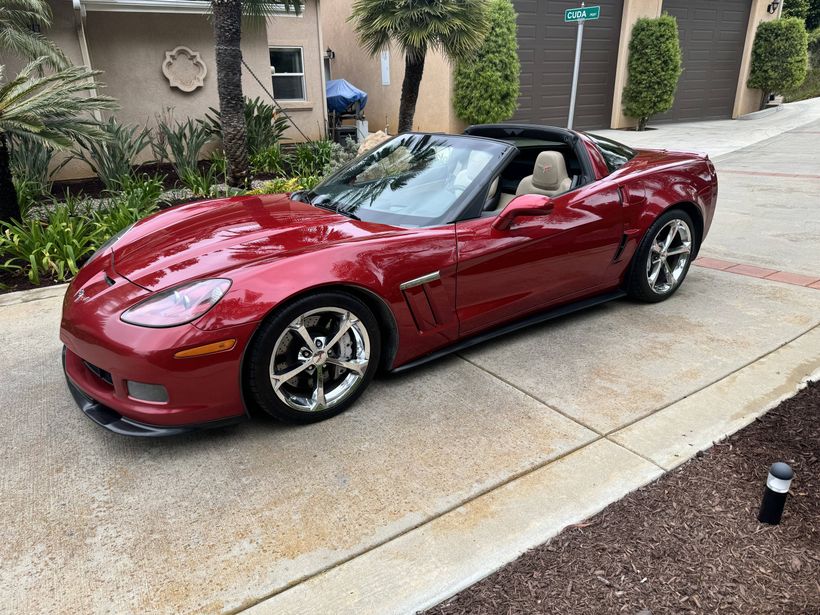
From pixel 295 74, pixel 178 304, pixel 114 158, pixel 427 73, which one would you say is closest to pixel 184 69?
pixel 295 74

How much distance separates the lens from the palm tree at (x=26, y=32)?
326 inches

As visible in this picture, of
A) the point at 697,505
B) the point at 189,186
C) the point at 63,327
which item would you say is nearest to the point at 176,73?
the point at 189,186

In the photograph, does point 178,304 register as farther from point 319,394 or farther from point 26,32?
point 26,32

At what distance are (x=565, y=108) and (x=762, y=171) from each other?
6.48 meters

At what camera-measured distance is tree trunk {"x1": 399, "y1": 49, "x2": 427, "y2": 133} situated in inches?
352

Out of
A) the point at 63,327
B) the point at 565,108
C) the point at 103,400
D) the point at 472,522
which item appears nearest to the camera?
the point at 472,522

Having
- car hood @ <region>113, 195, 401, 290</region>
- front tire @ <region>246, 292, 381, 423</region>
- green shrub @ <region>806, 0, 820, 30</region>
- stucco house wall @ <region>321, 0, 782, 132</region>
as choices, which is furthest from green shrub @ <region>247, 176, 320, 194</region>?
green shrub @ <region>806, 0, 820, 30</region>

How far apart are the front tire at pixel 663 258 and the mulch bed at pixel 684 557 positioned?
1.87m

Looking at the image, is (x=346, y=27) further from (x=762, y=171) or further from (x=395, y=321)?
(x=395, y=321)

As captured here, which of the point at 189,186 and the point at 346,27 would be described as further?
the point at 346,27

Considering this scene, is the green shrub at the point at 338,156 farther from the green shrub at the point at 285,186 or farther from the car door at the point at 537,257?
the car door at the point at 537,257

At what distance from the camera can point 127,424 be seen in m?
→ 2.55

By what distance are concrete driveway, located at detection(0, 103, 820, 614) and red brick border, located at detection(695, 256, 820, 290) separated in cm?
91

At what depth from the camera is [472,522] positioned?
2.26 m
